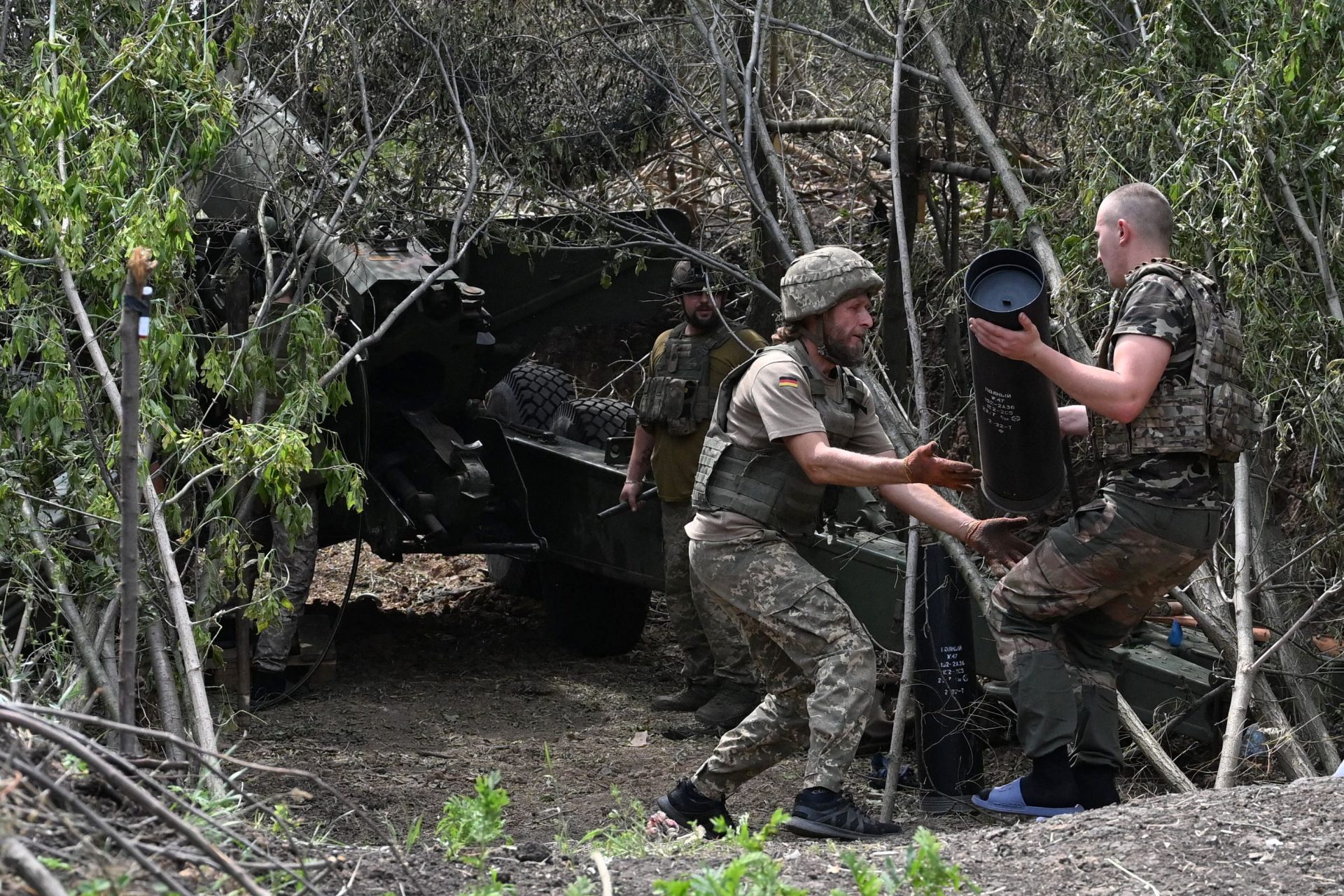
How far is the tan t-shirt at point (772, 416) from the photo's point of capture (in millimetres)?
4273

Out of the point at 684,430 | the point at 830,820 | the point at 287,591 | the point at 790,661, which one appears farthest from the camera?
the point at 287,591

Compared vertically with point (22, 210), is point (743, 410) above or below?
below

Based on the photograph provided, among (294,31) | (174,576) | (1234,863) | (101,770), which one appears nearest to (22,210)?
(174,576)

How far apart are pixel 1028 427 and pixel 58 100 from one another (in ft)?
9.37

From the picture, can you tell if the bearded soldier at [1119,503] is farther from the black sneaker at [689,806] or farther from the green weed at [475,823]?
the green weed at [475,823]

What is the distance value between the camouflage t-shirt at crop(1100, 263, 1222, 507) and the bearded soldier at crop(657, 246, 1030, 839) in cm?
37

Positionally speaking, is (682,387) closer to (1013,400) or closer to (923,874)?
(1013,400)

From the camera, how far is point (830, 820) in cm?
421

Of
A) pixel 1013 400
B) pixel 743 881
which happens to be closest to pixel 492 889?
pixel 743 881

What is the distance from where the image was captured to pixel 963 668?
5031 mm

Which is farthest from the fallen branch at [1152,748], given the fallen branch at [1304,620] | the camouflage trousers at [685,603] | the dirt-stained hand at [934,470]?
the camouflage trousers at [685,603]

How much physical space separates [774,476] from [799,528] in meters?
0.20

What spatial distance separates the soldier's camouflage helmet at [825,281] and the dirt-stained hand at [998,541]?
752 millimetres

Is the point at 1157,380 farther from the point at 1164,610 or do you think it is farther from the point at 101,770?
the point at 101,770
